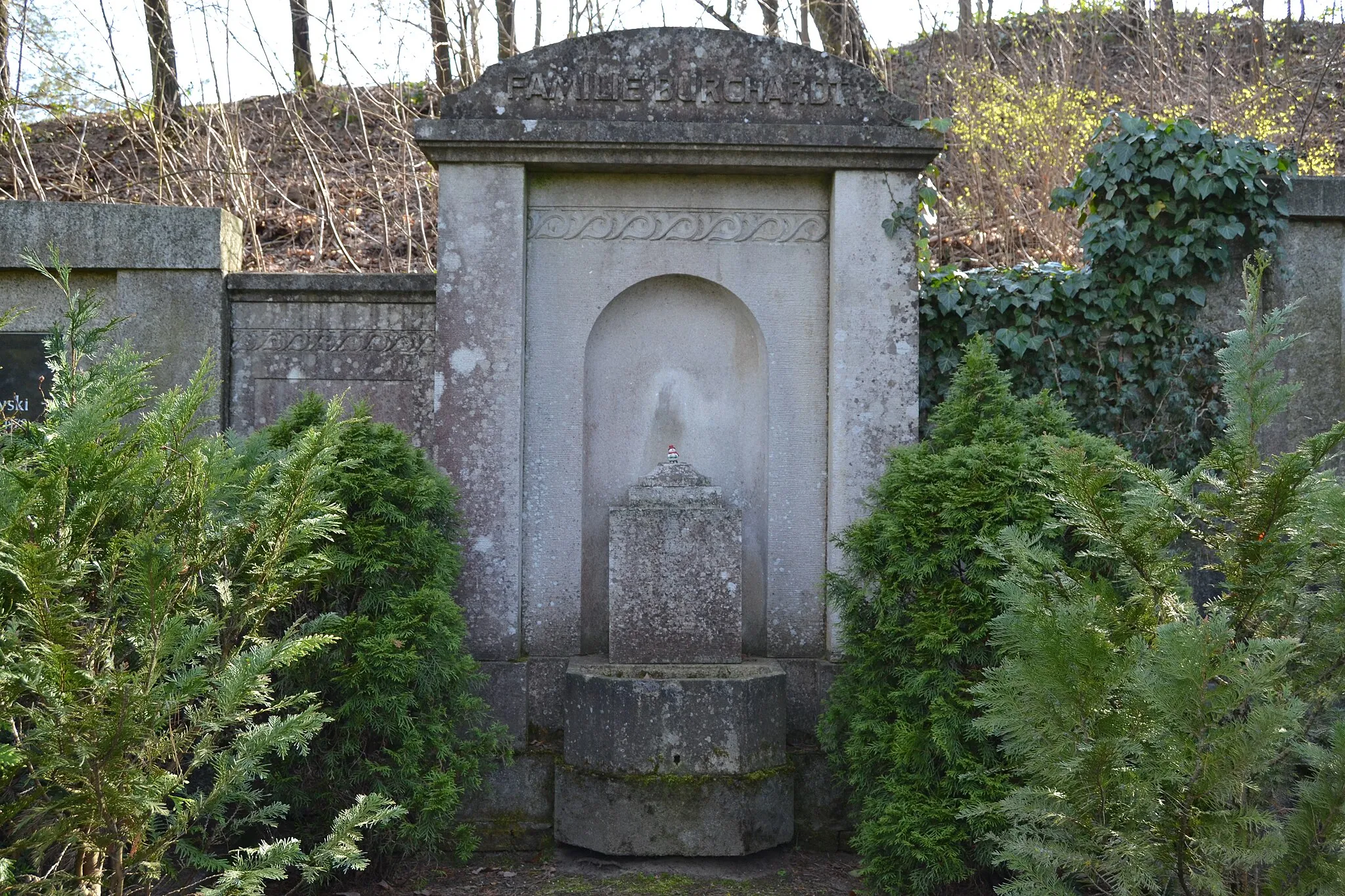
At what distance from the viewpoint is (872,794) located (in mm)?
4301

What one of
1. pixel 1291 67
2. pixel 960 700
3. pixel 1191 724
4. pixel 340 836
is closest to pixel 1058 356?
pixel 960 700

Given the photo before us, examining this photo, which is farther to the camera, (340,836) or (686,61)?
(686,61)

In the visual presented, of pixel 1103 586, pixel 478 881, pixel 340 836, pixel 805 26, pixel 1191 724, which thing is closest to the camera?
pixel 1191 724

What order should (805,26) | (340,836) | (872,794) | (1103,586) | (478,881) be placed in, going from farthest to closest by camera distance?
(805,26), (478,881), (872,794), (340,836), (1103,586)

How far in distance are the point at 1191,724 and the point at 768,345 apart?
337 centimetres

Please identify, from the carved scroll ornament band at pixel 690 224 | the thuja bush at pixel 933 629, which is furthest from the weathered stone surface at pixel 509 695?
the carved scroll ornament band at pixel 690 224

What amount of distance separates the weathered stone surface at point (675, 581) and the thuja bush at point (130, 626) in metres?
1.77

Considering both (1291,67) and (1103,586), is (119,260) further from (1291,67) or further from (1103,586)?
(1291,67)

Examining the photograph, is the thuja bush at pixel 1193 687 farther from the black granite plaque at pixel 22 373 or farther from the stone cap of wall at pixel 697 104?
the black granite plaque at pixel 22 373

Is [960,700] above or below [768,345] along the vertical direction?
below

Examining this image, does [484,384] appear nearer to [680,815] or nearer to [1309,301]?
[680,815]

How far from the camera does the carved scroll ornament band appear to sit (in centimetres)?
531

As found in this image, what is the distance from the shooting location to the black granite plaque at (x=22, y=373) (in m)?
5.50

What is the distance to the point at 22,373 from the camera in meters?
5.55
